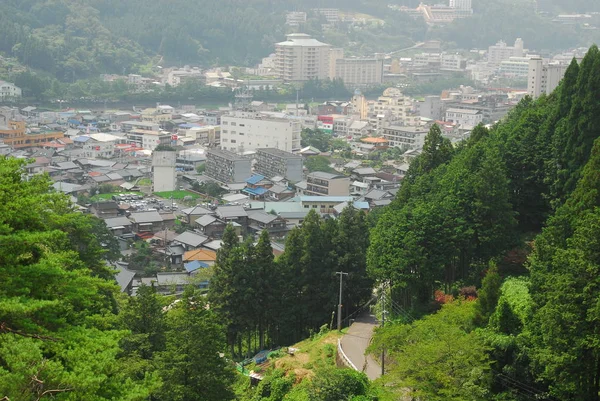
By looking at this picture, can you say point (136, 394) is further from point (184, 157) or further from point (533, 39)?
point (533, 39)

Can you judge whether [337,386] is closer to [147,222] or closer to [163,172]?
[147,222]

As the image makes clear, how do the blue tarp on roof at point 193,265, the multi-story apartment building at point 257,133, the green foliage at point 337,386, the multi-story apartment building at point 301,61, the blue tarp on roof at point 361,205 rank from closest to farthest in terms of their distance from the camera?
the green foliage at point 337,386 < the blue tarp on roof at point 193,265 < the blue tarp on roof at point 361,205 < the multi-story apartment building at point 257,133 < the multi-story apartment building at point 301,61

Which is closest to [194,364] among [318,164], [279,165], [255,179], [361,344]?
[361,344]

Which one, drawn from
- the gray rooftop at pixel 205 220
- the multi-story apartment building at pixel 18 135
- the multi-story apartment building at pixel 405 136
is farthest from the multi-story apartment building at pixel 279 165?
the multi-story apartment building at pixel 18 135

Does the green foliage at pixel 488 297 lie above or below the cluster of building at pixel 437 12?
below

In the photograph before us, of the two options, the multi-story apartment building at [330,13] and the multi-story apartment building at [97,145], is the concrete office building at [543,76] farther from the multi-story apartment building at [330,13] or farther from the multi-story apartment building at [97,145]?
the multi-story apartment building at [330,13]

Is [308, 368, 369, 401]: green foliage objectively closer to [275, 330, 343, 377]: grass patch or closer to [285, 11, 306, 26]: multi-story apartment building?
[275, 330, 343, 377]: grass patch
